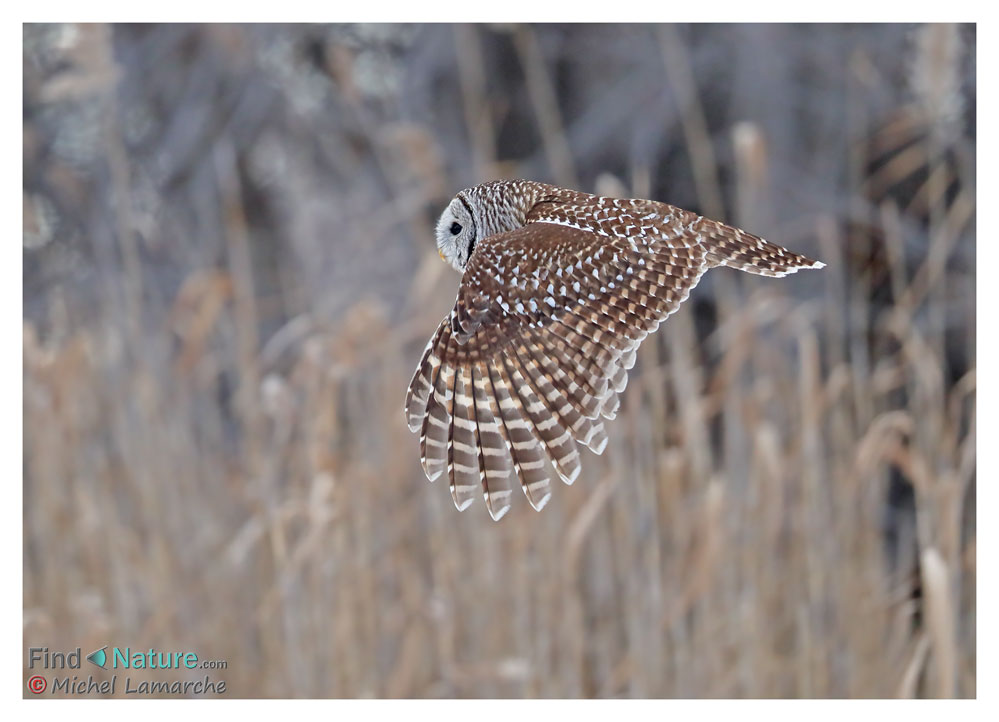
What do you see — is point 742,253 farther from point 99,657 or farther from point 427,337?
point 99,657

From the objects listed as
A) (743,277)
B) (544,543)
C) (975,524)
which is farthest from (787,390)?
(544,543)

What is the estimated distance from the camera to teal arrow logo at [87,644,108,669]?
2184mm

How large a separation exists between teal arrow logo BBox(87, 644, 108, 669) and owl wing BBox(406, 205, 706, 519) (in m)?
→ 1.05

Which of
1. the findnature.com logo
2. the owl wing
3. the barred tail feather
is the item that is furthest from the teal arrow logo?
the barred tail feather

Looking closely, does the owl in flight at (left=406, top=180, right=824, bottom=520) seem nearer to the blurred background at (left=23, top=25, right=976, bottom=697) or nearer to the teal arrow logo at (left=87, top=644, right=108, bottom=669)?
the blurred background at (left=23, top=25, right=976, bottom=697)

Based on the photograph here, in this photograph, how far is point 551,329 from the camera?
4.77ft

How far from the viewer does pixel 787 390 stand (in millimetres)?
2307

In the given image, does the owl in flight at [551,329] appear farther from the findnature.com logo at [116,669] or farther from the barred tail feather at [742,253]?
the findnature.com logo at [116,669]

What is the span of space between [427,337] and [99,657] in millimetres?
852

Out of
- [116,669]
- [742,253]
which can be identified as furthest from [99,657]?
[742,253]

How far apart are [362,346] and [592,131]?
0.91m

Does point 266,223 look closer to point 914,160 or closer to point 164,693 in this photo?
point 164,693

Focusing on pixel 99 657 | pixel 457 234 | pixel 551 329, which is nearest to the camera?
pixel 551 329

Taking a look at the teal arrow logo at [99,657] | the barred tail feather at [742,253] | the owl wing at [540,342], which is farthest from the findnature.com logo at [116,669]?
the barred tail feather at [742,253]
